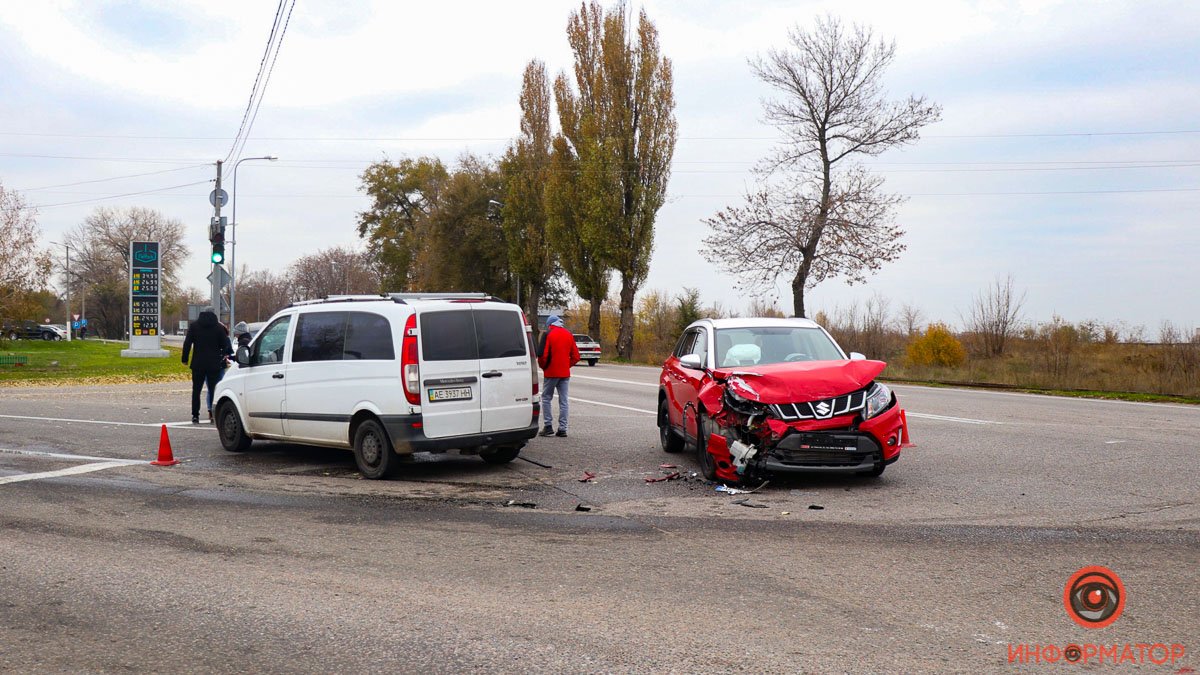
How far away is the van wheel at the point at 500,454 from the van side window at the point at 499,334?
3.96ft

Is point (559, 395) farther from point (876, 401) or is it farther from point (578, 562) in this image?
point (578, 562)

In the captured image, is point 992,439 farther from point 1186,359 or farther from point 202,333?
point 1186,359

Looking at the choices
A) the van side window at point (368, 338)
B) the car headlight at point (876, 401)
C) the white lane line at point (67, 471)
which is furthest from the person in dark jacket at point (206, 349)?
the car headlight at point (876, 401)

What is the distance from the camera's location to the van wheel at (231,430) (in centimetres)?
1212

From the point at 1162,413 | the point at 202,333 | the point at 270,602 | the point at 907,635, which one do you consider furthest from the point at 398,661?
the point at 1162,413

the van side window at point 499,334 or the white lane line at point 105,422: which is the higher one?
the van side window at point 499,334

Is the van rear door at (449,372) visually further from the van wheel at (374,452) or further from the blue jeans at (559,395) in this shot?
the blue jeans at (559,395)

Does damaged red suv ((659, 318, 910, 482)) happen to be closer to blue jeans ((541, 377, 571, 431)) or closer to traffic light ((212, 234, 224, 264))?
blue jeans ((541, 377, 571, 431))

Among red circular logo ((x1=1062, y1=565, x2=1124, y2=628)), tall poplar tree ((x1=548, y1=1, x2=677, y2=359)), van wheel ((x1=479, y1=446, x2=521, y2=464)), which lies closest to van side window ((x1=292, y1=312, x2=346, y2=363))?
van wheel ((x1=479, y1=446, x2=521, y2=464))

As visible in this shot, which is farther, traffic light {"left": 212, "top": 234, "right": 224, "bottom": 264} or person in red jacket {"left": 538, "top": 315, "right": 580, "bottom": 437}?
traffic light {"left": 212, "top": 234, "right": 224, "bottom": 264}

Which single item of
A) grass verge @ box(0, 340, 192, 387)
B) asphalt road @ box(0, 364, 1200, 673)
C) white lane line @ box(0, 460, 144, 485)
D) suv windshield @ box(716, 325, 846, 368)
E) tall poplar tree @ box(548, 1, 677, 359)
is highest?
tall poplar tree @ box(548, 1, 677, 359)

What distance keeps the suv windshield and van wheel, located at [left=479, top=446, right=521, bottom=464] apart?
103 inches

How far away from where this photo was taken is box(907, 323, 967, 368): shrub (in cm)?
3622

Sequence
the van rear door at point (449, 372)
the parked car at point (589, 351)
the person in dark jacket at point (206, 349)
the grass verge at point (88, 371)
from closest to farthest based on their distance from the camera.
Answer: the van rear door at point (449, 372) < the person in dark jacket at point (206, 349) < the grass verge at point (88, 371) < the parked car at point (589, 351)
